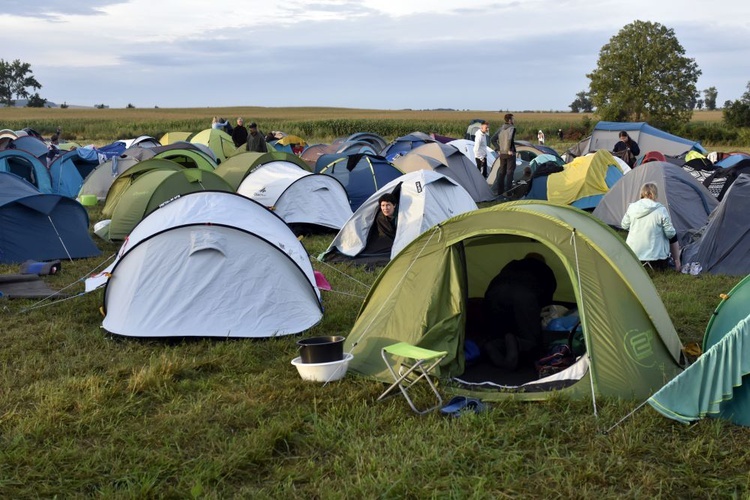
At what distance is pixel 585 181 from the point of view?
14578 mm

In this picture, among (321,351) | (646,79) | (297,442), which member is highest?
(646,79)

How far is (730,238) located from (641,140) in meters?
16.0

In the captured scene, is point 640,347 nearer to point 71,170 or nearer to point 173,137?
point 71,170

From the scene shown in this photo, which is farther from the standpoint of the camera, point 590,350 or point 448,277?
point 448,277

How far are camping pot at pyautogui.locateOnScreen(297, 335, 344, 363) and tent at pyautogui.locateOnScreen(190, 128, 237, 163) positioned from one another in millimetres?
16662

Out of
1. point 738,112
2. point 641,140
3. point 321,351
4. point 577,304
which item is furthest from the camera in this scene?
point 738,112

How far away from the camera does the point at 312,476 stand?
4.27 m

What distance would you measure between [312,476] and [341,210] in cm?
906

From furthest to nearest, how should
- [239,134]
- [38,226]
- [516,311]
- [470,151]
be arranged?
[470,151] → [239,134] → [38,226] → [516,311]

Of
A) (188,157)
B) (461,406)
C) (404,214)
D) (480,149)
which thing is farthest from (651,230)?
(188,157)

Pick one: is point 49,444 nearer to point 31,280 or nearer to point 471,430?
point 471,430

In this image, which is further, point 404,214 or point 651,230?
point 404,214

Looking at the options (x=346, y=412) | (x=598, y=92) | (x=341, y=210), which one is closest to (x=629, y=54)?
(x=598, y=92)

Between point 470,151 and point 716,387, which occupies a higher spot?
point 470,151
